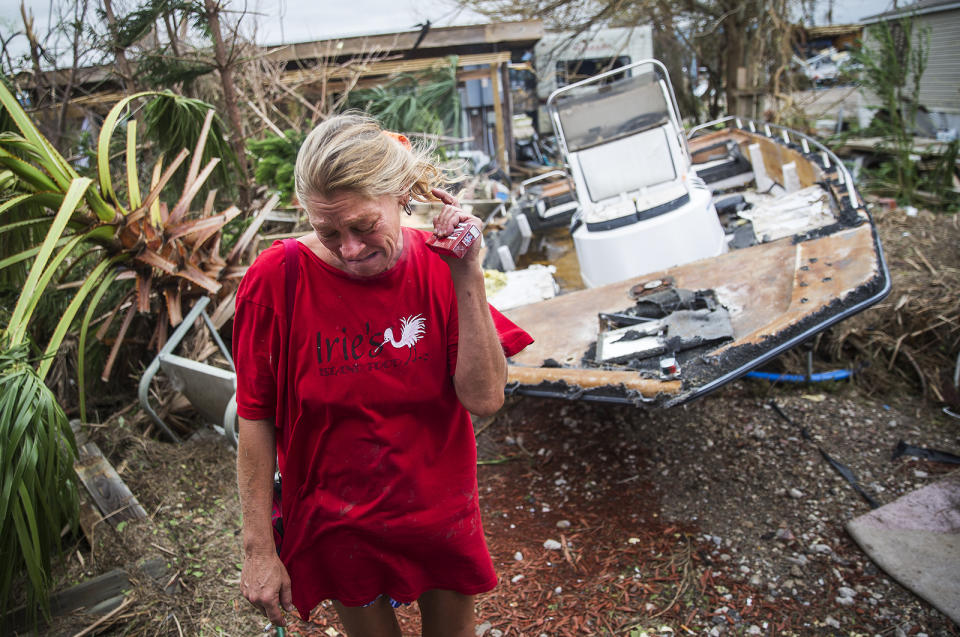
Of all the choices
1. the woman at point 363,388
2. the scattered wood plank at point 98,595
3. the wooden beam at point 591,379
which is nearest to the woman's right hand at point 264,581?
the woman at point 363,388

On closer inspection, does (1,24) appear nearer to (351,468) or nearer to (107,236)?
(107,236)

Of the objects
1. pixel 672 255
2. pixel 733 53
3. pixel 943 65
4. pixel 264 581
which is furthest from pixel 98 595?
pixel 943 65

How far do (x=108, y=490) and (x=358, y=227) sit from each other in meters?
2.69

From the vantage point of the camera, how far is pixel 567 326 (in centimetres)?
407

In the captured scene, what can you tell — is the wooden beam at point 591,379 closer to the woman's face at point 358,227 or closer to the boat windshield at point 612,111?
the woman's face at point 358,227

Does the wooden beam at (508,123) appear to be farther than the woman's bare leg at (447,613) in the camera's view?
Yes

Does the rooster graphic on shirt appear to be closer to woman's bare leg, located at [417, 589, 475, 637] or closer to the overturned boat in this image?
woman's bare leg, located at [417, 589, 475, 637]

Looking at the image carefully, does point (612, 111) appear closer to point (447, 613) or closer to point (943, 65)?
point (447, 613)

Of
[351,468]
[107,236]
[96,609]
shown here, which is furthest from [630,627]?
[107,236]

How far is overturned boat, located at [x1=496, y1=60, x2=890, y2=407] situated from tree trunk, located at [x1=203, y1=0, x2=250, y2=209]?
218cm

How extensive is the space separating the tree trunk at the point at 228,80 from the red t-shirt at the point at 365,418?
3908 mm

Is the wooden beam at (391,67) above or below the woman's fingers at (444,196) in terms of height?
above

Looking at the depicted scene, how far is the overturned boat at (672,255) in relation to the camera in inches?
A: 129

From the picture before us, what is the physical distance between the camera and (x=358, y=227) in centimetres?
150
